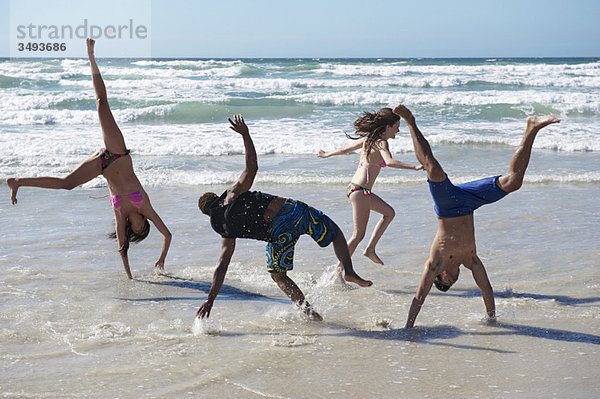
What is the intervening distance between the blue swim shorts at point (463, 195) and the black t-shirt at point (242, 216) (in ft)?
4.24

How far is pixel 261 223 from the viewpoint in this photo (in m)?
4.78

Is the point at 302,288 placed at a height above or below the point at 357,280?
below

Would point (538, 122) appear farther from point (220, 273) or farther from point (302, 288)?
point (302, 288)

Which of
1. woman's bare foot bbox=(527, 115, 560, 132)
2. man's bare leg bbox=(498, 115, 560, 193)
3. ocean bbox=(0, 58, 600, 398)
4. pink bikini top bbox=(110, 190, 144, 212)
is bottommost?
ocean bbox=(0, 58, 600, 398)

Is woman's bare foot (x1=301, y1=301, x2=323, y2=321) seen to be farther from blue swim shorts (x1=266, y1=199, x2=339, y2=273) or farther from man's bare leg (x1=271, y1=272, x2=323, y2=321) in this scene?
blue swim shorts (x1=266, y1=199, x2=339, y2=273)

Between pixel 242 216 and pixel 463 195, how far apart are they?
167 cm

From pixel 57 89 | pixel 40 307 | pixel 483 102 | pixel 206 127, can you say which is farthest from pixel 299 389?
pixel 57 89

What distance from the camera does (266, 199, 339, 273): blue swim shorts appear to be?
15.8 ft

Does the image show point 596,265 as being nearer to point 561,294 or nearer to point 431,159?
point 561,294

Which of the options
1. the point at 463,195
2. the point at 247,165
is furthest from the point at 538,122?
the point at 247,165

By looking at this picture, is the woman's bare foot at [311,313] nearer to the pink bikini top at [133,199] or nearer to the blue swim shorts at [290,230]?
the blue swim shorts at [290,230]

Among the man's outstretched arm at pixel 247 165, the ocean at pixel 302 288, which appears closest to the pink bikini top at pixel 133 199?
the ocean at pixel 302 288

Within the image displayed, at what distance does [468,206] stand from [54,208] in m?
6.73

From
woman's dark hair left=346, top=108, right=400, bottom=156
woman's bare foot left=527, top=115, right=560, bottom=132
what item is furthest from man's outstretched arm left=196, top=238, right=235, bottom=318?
woman's bare foot left=527, top=115, right=560, bottom=132
